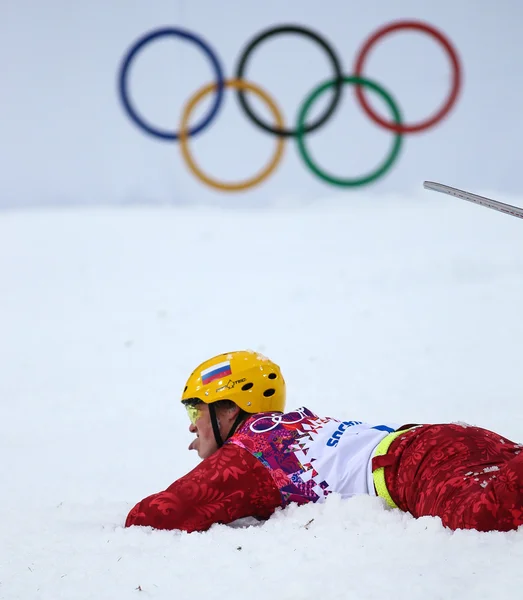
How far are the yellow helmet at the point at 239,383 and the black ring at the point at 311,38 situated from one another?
267 centimetres

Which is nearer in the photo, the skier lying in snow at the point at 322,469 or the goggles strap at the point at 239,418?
the skier lying in snow at the point at 322,469

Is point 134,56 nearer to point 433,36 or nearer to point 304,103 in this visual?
point 304,103

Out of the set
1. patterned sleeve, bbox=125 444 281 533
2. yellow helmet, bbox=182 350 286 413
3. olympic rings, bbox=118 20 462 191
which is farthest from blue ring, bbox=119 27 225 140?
patterned sleeve, bbox=125 444 281 533

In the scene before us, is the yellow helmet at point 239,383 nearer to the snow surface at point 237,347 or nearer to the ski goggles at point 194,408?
the ski goggles at point 194,408

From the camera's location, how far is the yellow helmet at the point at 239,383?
2.20 meters

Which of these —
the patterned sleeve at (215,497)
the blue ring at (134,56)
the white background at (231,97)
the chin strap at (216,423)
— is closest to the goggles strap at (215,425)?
the chin strap at (216,423)

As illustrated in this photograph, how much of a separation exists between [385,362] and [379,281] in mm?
856

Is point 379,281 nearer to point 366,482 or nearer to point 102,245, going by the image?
point 102,245

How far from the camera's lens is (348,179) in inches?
186

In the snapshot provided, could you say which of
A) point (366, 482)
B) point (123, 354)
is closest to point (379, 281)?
point (123, 354)

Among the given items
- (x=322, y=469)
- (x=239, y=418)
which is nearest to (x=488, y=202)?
(x=322, y=469)

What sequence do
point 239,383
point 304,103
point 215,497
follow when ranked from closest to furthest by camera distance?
point 215,497
point 239,383
point 304,103

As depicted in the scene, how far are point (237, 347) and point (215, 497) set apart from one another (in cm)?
188

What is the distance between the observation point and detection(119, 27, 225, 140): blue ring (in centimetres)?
477
